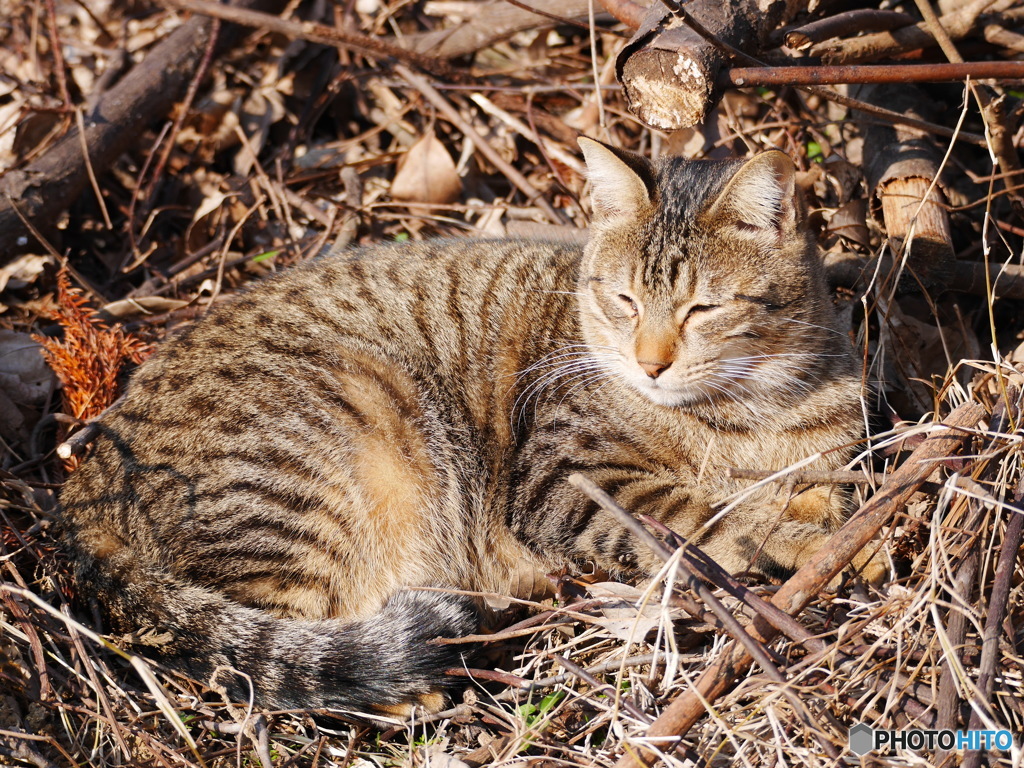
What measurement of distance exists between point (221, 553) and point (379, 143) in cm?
289

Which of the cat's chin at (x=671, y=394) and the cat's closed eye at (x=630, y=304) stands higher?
the cat's closed eye at (x=630, y=304)

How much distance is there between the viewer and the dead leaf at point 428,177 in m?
4.51

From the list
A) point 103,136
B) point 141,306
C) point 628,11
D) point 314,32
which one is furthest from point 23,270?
point 628,11

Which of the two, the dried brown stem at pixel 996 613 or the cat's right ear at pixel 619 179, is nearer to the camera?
the dried brown stem at pixel 996 613

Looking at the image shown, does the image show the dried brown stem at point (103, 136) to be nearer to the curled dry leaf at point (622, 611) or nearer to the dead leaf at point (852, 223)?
the curled dry leaf at point (622, 611)

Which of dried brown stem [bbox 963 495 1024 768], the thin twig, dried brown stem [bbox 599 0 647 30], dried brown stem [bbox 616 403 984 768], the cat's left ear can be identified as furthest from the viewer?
the thin twig

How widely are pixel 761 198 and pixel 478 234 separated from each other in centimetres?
187

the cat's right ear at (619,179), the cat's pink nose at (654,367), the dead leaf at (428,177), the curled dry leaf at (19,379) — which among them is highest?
the cat's right ear at (619,179)

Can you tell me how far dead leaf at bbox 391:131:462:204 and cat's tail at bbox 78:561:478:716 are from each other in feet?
7.95

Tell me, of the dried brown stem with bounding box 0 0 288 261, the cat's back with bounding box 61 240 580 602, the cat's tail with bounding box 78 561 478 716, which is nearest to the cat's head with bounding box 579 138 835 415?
the cat's back with bounding box 61 240 580 602

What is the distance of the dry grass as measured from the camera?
2.31 meters

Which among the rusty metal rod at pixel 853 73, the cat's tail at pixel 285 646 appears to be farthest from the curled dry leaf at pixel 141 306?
the rusty metal rod at pixel 853 73

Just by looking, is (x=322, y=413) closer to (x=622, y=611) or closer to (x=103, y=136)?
(x=622, y=611)

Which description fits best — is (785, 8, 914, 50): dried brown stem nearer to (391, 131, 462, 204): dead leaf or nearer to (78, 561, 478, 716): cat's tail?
(391, 131, 462, 204): dead leaf
